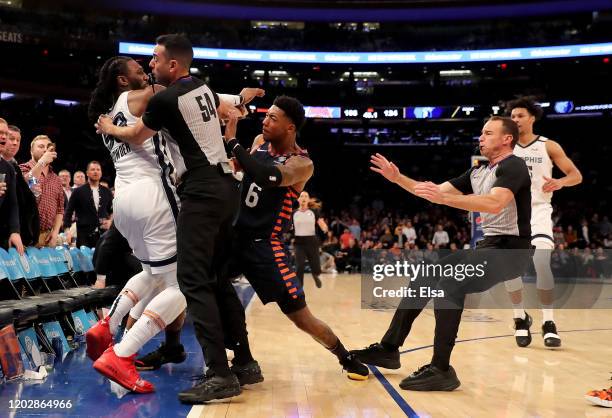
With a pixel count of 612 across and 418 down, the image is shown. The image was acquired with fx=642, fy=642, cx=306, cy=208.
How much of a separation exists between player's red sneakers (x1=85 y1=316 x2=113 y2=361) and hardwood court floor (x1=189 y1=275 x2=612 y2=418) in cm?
101

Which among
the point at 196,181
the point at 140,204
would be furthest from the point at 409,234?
the point at 196,181

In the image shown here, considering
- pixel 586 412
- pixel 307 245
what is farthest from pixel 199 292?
pixel 307 245

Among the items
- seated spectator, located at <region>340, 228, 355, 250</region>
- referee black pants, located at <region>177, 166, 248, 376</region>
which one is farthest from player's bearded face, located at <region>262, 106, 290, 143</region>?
seated spectator, located at <region>340, 228, 355, 250</region>

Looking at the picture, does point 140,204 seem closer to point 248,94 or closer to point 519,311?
point 248,94

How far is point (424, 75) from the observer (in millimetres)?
26500

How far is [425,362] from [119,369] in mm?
2665

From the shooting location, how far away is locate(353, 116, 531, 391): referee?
4.28 metres

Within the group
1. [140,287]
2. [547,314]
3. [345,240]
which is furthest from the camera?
[345,240]

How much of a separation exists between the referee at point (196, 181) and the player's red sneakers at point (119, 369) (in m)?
0.33

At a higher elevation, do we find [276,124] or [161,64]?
[161,64]

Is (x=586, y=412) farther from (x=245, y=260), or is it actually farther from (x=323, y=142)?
(x=323, y=142)

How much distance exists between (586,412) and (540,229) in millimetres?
3028

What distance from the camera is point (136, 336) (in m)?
3.97

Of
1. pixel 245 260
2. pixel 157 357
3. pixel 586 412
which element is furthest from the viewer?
pixel 157 357
